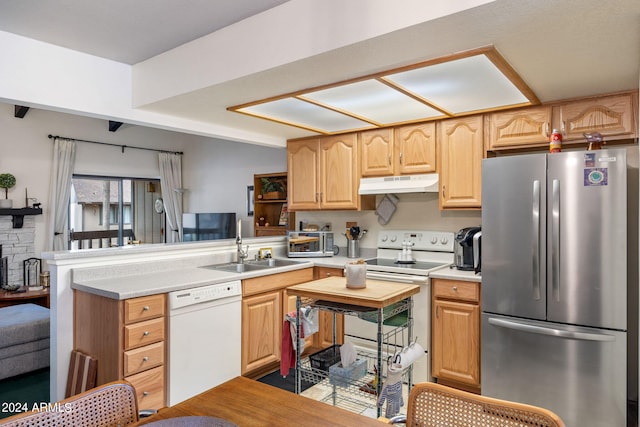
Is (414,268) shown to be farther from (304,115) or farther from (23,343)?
(23,343)

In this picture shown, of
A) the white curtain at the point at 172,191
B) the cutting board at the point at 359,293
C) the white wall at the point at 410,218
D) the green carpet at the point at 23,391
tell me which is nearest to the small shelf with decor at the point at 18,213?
the white curtain at the point at 172,191

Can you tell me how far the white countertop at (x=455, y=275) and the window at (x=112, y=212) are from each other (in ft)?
16.9

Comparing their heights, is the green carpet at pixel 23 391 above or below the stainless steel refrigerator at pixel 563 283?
below

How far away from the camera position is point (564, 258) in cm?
245

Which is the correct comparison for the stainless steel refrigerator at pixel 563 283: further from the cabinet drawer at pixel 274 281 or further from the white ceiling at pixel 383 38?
the cabinet drawer at pixel 274 281

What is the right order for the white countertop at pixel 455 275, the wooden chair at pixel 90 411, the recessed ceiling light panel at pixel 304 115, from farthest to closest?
1. the recessed ceiling light panel at pixel 304 115
2. the white countertop at pixel 455 275
3. the wooden chair at pixel 90 411

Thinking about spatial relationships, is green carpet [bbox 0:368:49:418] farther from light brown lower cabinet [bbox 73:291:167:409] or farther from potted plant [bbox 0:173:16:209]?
potted plant [bbox 0:173:16:209]

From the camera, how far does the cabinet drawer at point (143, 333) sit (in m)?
2.43

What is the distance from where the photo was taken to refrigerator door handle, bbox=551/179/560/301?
2.46 m

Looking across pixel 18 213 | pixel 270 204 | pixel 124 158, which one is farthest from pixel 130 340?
pixel 124 158

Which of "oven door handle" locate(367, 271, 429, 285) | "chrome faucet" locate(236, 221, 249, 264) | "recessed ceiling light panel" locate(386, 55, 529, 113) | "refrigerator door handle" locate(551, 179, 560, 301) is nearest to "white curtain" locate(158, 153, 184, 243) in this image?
"chrome faucet" locate(236, 221, 249, 264)

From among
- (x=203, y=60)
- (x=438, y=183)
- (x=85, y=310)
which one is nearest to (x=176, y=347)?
(x=85, y=310)

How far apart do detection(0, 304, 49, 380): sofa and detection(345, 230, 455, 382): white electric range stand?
251 cm

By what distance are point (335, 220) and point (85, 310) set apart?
2498 mm
